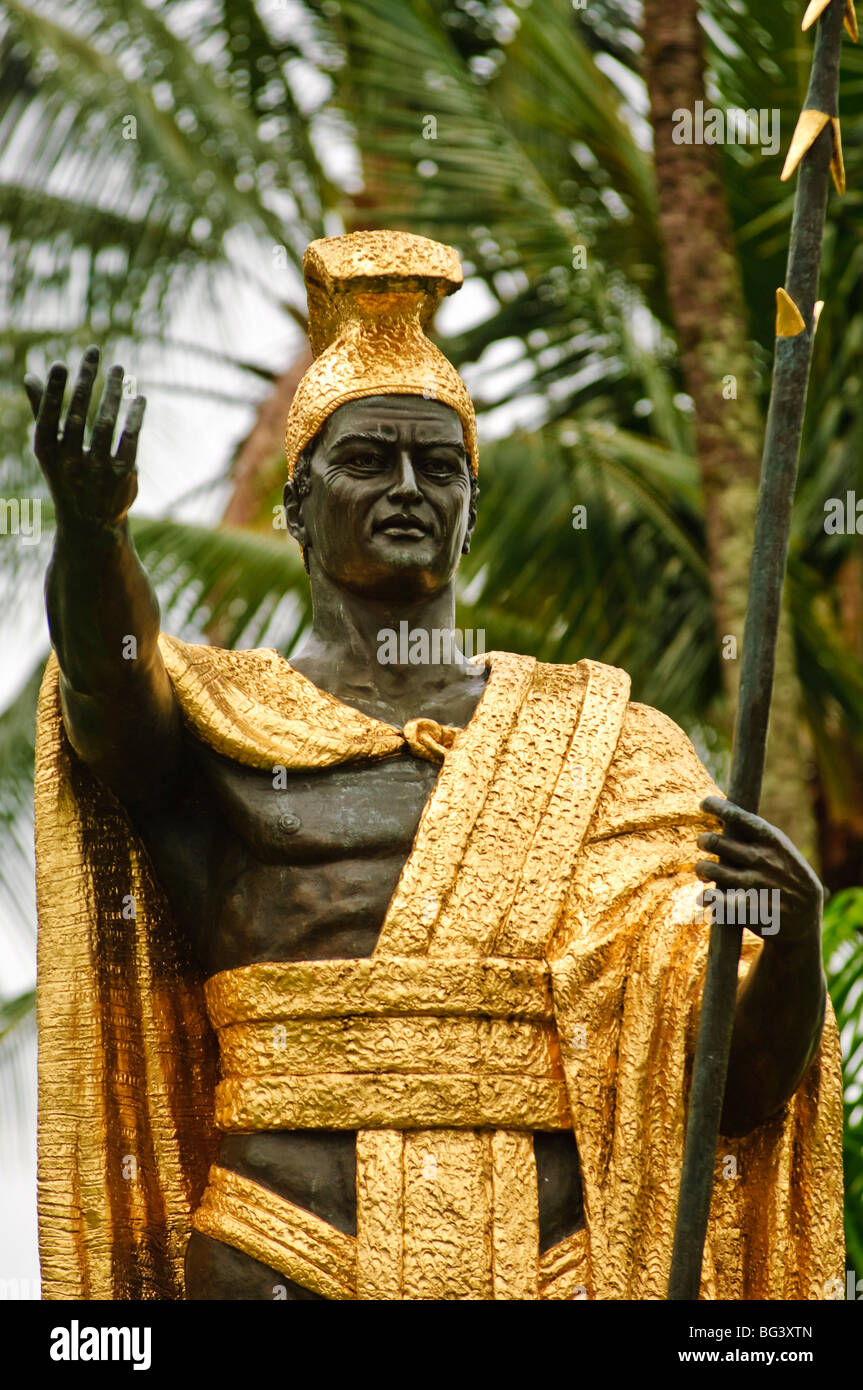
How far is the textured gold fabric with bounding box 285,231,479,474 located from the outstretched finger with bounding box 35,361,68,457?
4.02 feet

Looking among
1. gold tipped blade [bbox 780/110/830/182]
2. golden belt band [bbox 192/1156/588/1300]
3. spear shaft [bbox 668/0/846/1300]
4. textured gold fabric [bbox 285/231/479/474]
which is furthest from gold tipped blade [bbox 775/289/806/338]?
golden belt band [bbox 192/1156/588/1300]

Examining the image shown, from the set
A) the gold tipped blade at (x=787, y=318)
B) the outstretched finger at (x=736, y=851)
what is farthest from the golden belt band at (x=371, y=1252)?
the gold tipped blade at (x=787, y=318)

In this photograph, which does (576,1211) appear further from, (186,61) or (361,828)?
(186,61)

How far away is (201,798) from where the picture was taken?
734 centimetres

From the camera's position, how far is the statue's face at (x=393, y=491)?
289 inches

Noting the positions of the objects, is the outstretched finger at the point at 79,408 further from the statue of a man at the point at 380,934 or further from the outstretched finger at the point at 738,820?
the outstretched finger at the point at 738,820

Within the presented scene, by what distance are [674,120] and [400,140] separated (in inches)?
120

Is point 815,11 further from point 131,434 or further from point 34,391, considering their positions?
point 34,391

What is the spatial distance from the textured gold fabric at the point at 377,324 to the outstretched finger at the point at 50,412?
1224mm

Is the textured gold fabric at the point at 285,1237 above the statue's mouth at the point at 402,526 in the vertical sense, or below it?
below

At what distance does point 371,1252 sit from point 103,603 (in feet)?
5.69

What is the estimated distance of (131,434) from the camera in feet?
21.2

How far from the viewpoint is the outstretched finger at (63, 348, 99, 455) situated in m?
6.38

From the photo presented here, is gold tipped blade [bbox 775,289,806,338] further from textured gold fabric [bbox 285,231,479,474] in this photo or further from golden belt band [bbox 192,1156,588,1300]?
golden belt band [bbox 192,1156,588,1300]
